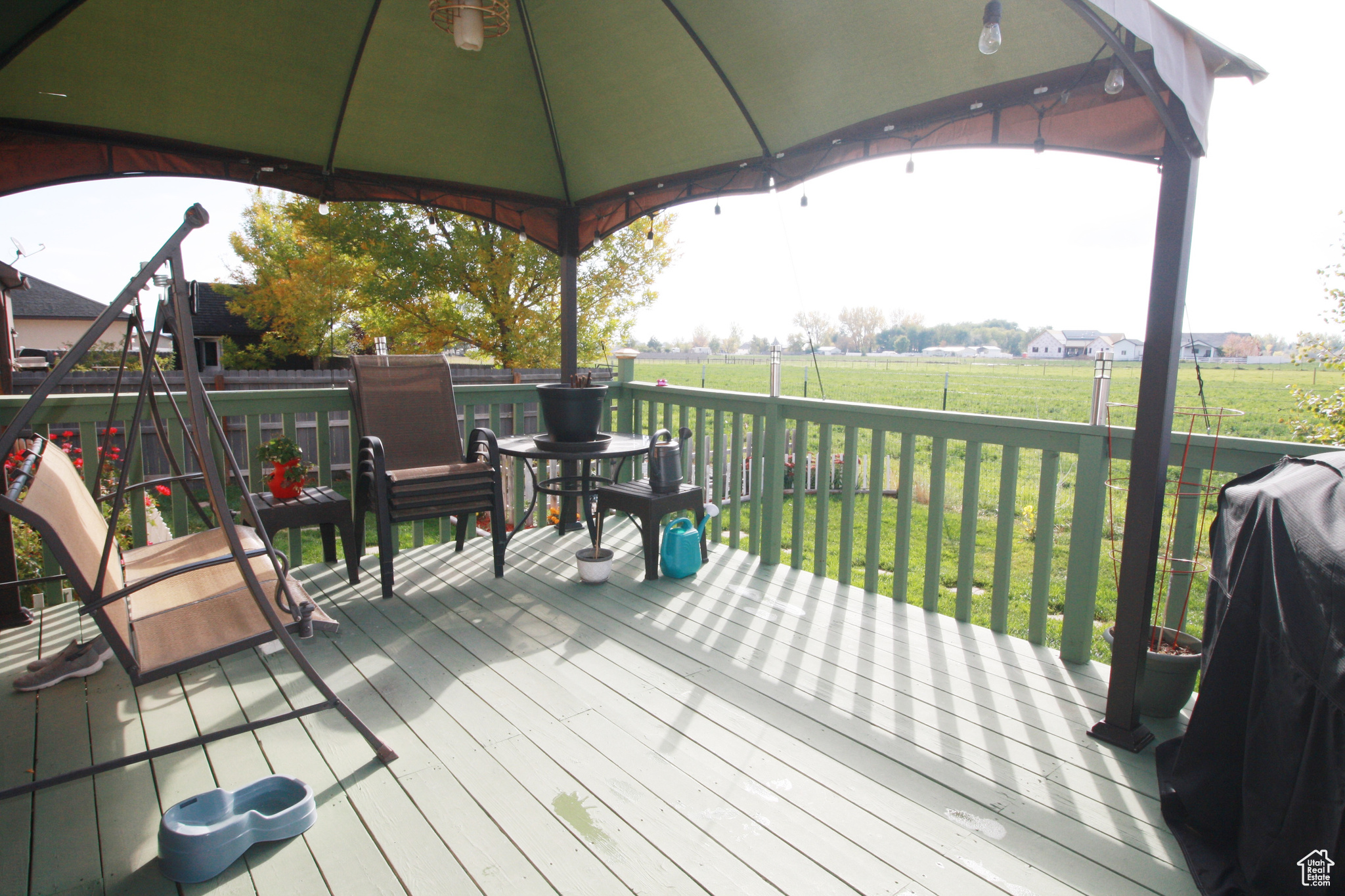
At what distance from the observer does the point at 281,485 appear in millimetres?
3324

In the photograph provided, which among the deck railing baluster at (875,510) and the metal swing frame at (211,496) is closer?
the metal swing frame at (211,496)

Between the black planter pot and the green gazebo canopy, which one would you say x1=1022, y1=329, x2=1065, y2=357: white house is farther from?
the black planter pot

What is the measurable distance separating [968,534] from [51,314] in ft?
80.3

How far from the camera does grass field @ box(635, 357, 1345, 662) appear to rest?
442cm

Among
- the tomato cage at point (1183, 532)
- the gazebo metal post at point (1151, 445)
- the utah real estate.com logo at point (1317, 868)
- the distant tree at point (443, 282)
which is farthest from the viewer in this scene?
the distant tree at point (443, 282)

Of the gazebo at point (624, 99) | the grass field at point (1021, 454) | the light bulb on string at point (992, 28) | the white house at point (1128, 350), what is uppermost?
the gazebo at point (624, 99)

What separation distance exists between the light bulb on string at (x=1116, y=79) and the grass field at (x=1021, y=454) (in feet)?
Result: 2.72

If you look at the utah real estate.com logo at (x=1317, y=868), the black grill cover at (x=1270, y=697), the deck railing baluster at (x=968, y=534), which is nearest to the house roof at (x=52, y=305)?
the deck railing baluster at (x=968, y=534)

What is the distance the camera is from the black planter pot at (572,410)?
352 cm

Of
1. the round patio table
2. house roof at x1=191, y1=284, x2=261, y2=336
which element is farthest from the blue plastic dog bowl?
house roof at x1=191, y1=284, x2=261, y2=336

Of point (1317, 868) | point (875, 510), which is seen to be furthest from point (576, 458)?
point (1317, 868)

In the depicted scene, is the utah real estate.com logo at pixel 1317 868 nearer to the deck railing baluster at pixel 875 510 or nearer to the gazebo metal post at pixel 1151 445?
the gazebo metal post at pixel 1151 445

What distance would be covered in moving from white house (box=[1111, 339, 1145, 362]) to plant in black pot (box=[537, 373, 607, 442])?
221 cm

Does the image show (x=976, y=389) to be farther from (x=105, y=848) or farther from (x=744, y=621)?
(x=105, y=848)
